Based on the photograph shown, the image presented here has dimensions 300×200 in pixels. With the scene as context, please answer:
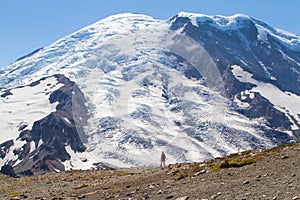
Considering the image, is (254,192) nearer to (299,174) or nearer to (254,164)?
(299,174)

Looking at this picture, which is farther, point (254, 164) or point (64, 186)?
point (64, 186)

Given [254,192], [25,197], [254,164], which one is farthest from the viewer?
[25,197]

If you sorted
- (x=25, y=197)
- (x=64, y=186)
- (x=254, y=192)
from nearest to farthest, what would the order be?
(x=254, y=192)
(x=25, y=197)
(x=64, y=186)

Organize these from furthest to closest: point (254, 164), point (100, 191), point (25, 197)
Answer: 1. point (25, 197)
2. point (100, 191)
3. point (254, 164)

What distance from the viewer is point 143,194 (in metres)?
21.6

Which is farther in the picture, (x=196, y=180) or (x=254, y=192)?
(x=196, y=180)

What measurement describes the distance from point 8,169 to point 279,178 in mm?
108593

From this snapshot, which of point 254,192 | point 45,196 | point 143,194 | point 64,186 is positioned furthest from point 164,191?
point 64,186

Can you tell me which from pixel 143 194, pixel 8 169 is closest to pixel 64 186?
pixel 143 194

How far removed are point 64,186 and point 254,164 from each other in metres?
13.1

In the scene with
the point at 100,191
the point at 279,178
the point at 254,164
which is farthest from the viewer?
the point at 100,191

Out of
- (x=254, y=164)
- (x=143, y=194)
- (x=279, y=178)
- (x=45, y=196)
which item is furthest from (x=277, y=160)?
(x=45, y=196)

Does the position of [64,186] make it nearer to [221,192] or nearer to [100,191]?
[100,191]

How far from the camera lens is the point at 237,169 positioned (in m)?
22.4
